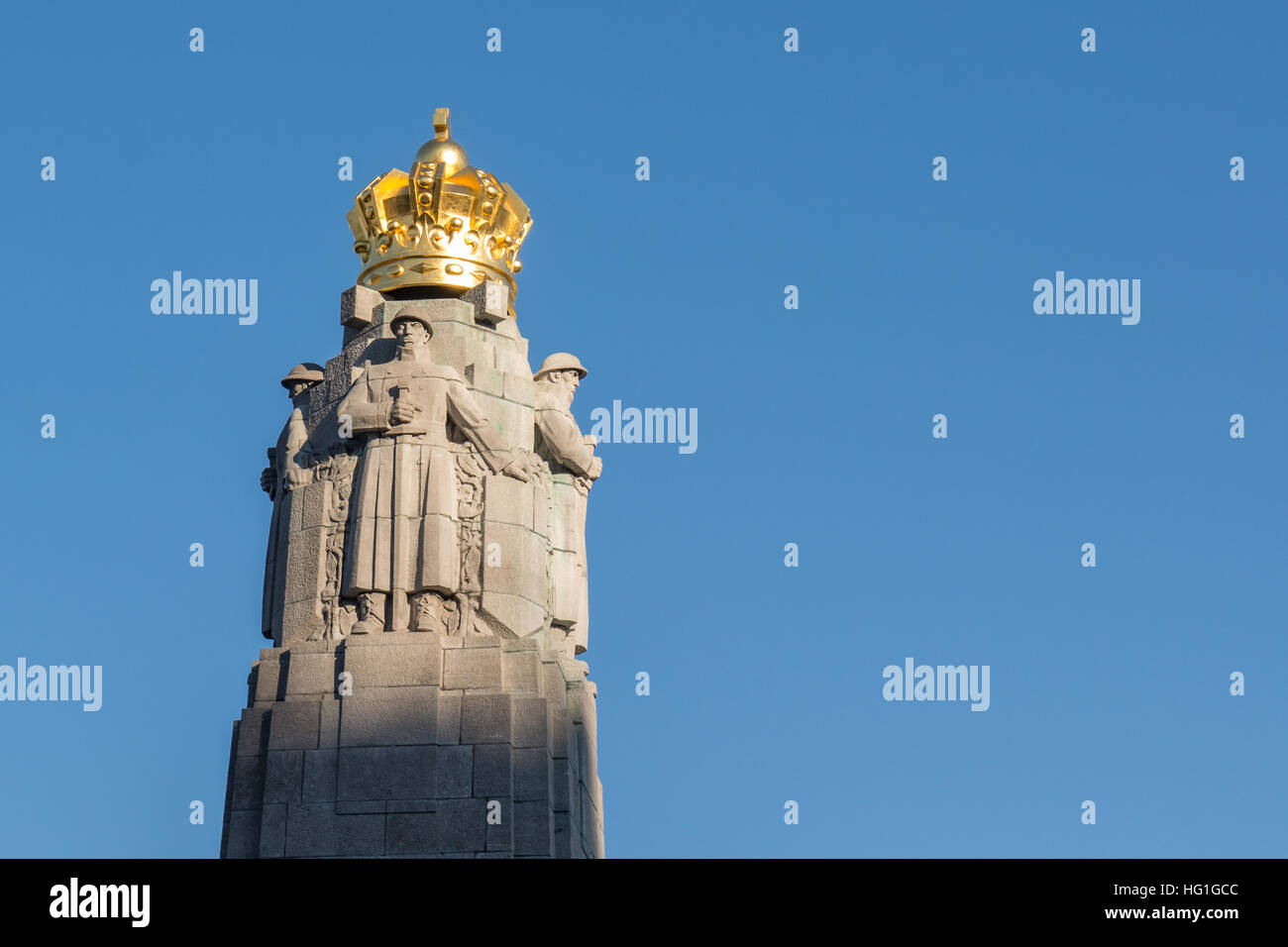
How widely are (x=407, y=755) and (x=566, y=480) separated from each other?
5105 millimetres

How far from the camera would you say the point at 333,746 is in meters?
26.0

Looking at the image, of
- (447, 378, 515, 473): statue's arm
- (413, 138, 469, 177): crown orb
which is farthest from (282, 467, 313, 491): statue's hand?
(413, 138, 469, 177): crown orb

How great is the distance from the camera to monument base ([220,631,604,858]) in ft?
83.4

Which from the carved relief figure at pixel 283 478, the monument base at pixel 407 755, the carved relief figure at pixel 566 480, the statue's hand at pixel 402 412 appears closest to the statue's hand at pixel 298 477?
the carved relief figure at pixel 283 478

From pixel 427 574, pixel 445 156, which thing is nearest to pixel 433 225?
pixel 445 156

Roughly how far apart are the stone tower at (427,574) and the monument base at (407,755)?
3cm

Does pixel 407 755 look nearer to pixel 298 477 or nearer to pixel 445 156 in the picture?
pixel 298 477

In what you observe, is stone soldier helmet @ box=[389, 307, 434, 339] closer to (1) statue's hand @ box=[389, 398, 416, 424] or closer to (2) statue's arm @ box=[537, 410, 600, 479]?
(1) statue's hand @ box=[389, 398, 416, 424]

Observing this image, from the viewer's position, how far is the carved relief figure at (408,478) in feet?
88.8

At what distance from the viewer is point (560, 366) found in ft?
97.5
